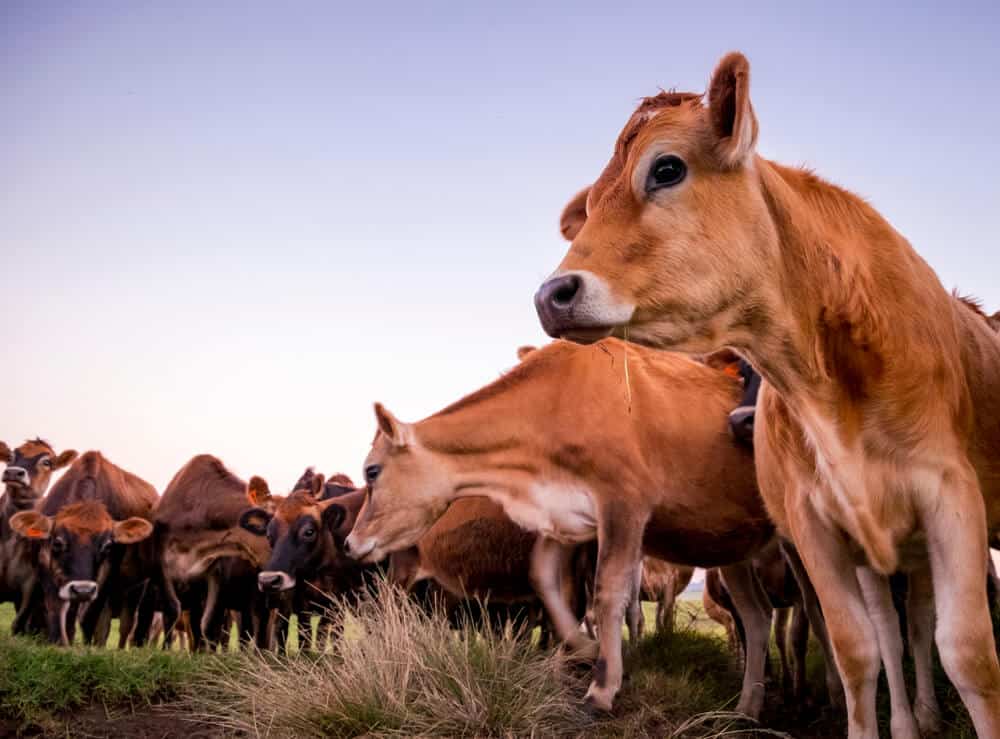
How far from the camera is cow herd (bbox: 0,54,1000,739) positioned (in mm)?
3676

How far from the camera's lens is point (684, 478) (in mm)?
6773

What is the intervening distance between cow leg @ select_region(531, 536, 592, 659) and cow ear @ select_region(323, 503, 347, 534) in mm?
2769

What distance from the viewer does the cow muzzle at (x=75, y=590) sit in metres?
Result: 9.88

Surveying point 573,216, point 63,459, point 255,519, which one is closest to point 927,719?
point 573,216

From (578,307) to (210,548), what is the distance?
30.8 feet

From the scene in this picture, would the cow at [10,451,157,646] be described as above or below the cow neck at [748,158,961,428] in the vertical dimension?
below

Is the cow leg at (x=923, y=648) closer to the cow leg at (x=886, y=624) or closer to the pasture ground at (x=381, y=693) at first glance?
the pasture ground at (x=381, y=693)

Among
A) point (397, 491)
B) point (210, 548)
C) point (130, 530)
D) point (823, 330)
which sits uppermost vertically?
point (823, 330)

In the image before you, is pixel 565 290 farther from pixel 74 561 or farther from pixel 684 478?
pixel 74 561

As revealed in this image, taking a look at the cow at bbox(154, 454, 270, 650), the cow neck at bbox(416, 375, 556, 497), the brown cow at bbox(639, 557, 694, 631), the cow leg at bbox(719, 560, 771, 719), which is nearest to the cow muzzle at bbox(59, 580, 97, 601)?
the cow at bbox(154, 454, 270, 650)

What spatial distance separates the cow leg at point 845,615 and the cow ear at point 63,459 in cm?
1252

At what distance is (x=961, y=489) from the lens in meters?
3.75

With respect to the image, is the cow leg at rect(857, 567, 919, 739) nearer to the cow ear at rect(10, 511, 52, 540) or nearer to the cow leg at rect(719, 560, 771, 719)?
the cow leg at rect(719, 560, 771, 719)

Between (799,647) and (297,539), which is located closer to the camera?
(799,647)
